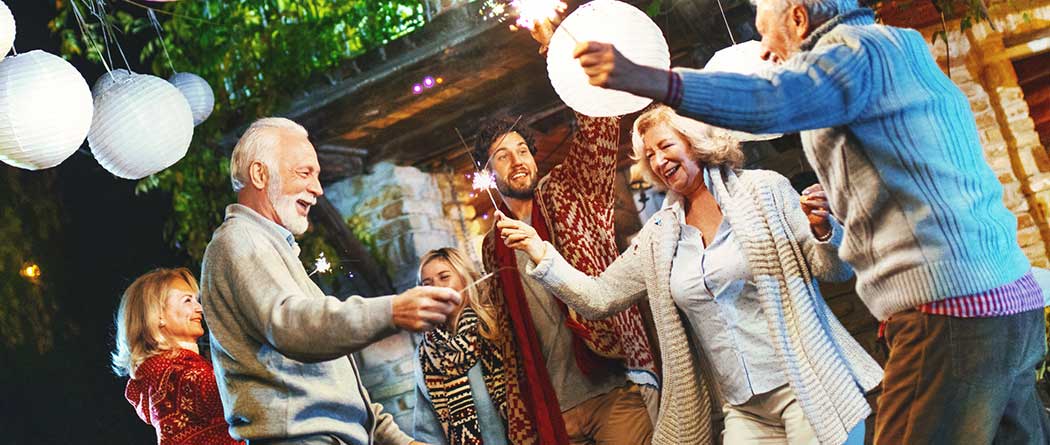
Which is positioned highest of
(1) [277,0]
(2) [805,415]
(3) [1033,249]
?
(1) [277,0]

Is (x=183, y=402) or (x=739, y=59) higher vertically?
(x=739, y=59)

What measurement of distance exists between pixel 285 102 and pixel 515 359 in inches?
110

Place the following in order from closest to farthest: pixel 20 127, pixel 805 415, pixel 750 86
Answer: pixel 750 86 < pixel 805 415 < pixel 20 127

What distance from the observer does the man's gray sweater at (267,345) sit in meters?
2.47

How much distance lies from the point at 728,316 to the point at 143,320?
2268 mm

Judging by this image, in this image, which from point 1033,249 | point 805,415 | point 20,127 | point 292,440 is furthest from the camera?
point 1033,249

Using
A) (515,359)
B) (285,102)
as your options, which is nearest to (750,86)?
(515,359)

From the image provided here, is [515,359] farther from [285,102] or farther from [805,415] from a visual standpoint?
[285,102]

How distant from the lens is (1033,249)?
15.7ft

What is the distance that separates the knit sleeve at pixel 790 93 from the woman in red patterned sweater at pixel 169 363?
223 centimetres

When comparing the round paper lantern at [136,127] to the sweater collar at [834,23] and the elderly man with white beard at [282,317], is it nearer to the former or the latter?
the elderly man with white beard at [282,317]

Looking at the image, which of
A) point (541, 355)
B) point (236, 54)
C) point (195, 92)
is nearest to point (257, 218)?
point (541, 355)

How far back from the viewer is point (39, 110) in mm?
3570

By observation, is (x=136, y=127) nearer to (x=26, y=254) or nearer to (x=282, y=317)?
(x=282, y=317)
